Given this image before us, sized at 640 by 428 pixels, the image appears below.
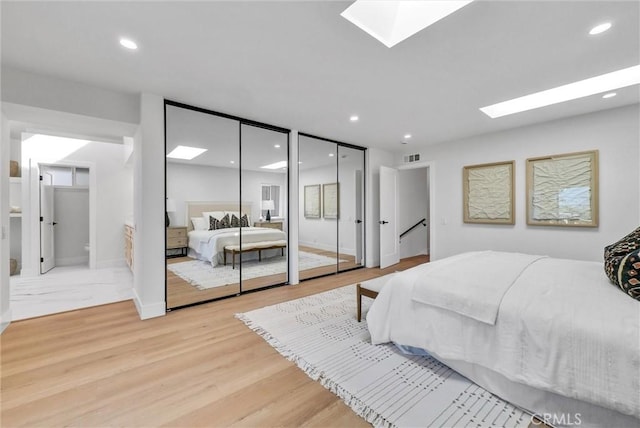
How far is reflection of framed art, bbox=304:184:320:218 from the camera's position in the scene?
4.63 meters

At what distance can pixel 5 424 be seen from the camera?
4.79ft

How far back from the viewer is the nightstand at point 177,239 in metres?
3.22

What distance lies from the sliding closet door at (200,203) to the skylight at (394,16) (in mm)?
2351

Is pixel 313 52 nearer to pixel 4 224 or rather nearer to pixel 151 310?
pixel 151 310

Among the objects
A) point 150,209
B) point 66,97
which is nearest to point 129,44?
point 66,97

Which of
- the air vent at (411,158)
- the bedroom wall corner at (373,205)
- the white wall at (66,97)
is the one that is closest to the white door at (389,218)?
the bedroom wall corner at (373,205)

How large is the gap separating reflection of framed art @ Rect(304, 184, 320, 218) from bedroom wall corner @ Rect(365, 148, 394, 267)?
1.19 metres

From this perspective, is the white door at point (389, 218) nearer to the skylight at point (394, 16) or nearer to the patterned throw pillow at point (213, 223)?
the patterned throw pillow at point (213, 223)

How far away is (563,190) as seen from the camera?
3.64 meters

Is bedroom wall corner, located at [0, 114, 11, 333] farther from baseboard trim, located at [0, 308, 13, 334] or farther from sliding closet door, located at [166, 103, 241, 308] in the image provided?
sliding closet door, located at [166, 103, 241, 308]

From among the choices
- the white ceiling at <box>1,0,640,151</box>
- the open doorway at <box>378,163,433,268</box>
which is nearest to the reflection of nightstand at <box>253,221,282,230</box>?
the white ceiling at <box>1,0,640,151</box>

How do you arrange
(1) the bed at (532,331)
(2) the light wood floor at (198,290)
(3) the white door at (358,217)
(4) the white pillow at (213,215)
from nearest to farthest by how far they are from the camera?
(1) the bed at (532,331) < (2) the light wood floor at (198,290) < (4) the white pillow at (213,215) < (3) the white door at (358,217)

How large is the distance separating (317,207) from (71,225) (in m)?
5.30

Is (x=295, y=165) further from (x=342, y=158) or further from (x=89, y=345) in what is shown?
(x=89, y=345)
